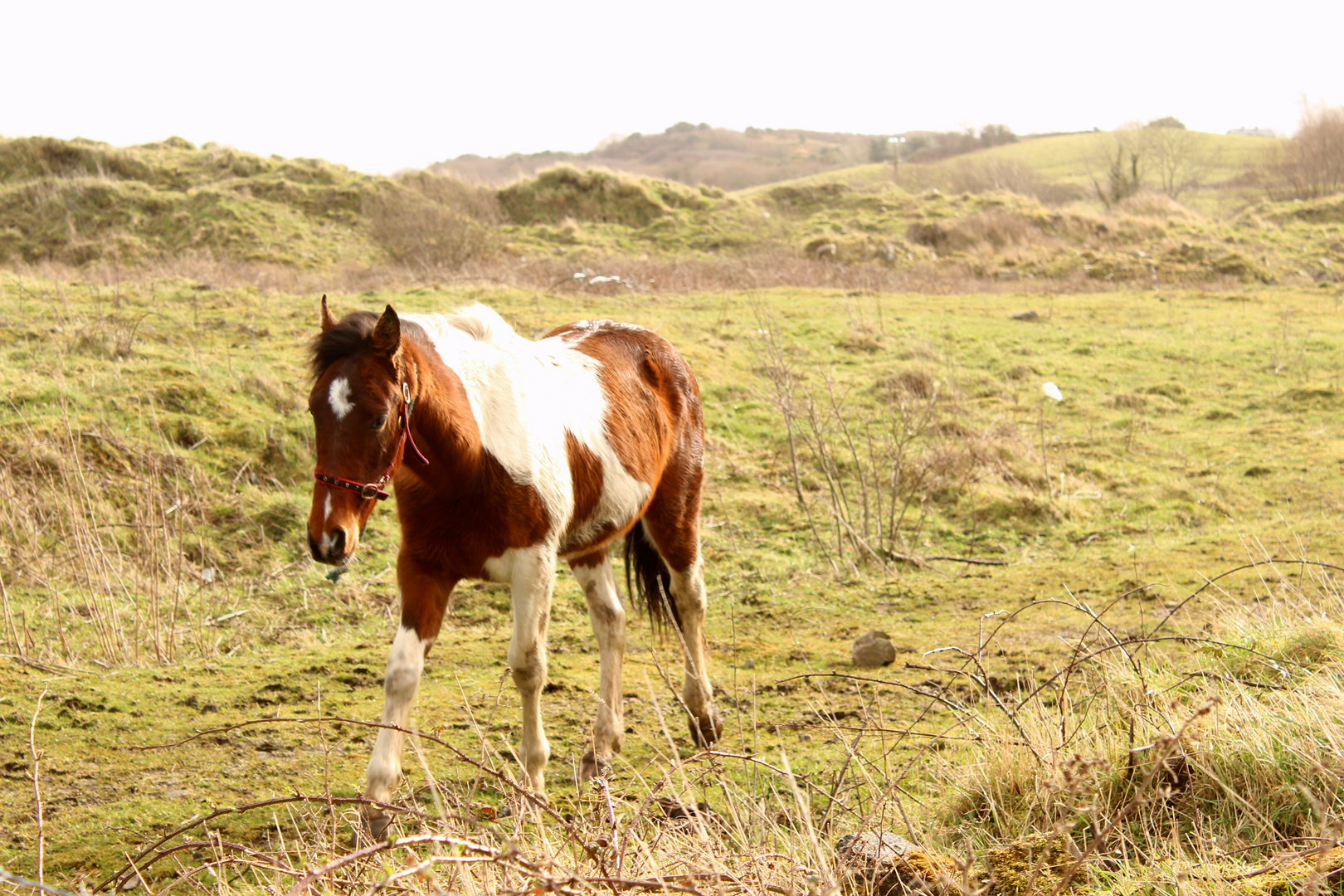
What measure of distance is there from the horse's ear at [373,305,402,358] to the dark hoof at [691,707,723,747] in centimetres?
223

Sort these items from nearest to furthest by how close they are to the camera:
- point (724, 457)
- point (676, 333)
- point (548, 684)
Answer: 1. point (548, 684)
2. point (724, 457)
3. point (676, 333)

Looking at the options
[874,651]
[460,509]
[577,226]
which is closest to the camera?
[460,509]

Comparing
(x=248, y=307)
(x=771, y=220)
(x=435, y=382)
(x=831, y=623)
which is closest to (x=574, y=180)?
(x=771, y=220)

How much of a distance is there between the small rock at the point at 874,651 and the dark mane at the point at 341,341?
332cm

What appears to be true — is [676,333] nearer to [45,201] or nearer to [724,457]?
[724,457]

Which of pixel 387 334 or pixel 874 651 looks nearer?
pixel 387 334

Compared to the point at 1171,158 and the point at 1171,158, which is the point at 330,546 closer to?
the point at 1171,158

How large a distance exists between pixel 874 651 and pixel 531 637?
2343 mm

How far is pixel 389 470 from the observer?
328 centimetres

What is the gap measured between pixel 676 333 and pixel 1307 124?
159 ft

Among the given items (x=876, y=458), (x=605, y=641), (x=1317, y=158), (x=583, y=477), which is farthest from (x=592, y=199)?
(x=1317, y=158)

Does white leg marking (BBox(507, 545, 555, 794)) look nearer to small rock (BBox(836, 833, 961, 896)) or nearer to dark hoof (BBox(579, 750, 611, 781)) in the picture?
dark hoof (BBox(579, 750, 611, 781))

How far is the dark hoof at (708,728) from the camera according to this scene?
4.44 m

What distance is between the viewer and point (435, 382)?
142 inches
